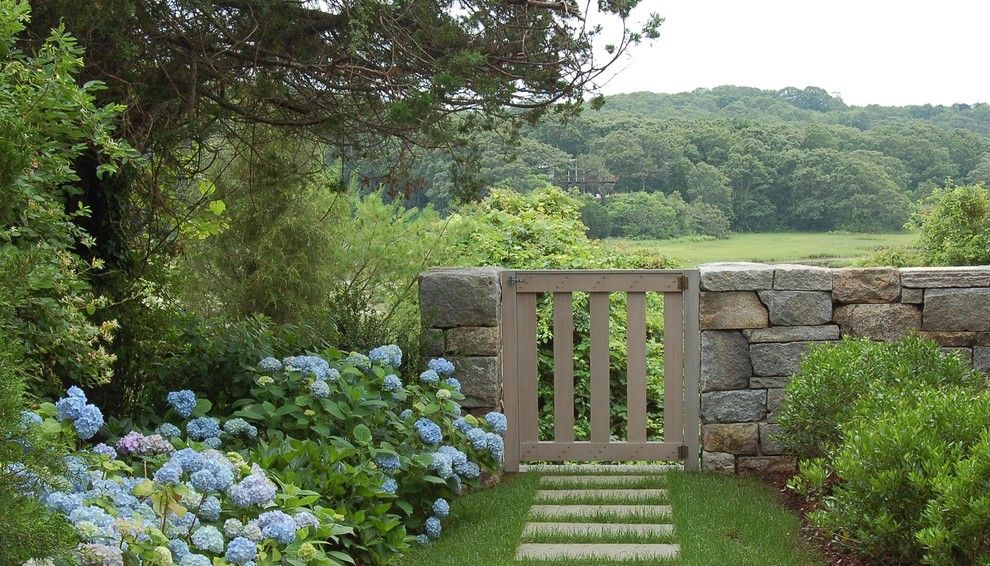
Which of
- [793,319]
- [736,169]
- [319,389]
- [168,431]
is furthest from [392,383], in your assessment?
[736,169]

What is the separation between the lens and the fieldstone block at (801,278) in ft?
16.6

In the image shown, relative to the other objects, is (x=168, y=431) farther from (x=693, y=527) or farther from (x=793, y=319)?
(x=793, y=319)

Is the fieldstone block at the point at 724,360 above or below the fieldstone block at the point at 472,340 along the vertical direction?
below

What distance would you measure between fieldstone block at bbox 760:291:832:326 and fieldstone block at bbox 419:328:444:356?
1703 millimetres

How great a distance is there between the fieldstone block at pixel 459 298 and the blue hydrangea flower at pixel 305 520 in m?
2.34

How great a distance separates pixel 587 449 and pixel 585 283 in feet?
3.05

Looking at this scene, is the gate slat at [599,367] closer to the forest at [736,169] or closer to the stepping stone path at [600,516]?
the stepping stone path at [600,516]

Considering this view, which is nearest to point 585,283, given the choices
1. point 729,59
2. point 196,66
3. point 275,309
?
point 196,66

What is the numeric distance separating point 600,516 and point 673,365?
122 cm

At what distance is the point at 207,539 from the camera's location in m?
2.40

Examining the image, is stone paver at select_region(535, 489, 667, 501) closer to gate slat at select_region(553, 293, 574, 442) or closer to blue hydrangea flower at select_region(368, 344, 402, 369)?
gate slat at select_region(553, 293, 574, 442)

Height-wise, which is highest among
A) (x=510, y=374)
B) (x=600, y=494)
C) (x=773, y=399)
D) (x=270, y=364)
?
(x=270, y=364)

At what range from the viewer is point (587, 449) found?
537cm

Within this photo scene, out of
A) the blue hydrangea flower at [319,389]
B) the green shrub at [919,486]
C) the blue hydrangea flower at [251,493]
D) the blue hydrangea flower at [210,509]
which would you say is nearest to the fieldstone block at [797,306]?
the green shrub at [919,486]
